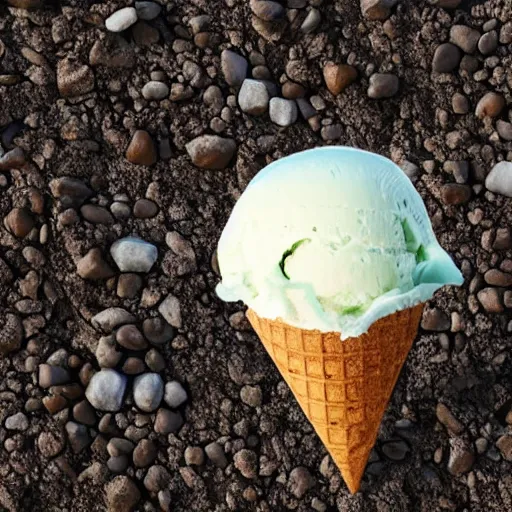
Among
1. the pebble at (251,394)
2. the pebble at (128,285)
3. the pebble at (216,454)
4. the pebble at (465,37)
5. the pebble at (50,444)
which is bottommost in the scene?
the pebble at (216,454)

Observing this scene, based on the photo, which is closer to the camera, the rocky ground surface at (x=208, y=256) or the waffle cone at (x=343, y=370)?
the waffle cone at (x=343, y=370)

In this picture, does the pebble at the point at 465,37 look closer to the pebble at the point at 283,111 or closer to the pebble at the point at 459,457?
the pebble at the point at 283,111

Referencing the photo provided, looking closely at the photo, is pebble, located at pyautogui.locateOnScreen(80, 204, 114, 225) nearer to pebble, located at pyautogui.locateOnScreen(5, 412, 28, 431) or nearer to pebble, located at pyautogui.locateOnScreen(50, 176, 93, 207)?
pebble, located at pyautogui.locateOnScreen(50, 176, 93, 207)

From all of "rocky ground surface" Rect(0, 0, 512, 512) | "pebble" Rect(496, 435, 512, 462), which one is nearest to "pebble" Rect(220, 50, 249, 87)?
"rocky ground surface" Rect(0, 0, 512, 512)

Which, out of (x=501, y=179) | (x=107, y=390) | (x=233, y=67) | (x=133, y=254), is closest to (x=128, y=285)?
(x=133, y=254)

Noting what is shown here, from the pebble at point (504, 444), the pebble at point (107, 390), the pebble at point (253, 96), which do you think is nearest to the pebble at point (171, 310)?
the pebble at point (107, 390)

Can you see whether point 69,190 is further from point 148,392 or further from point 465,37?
point 465,37
